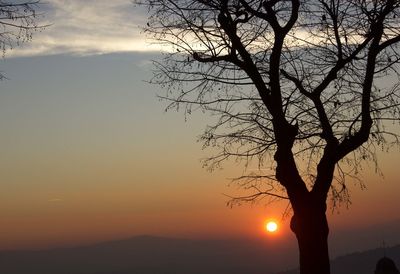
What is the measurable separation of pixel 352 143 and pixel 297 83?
1.84 metres

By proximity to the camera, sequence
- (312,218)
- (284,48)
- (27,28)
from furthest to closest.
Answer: (284,48), (312,218), (27,28)

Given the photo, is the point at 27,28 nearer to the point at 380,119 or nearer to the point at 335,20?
the point at 335,20

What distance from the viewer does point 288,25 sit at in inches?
623

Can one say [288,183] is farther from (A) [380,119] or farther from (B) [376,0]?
(B) [376,0]

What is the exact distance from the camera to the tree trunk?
15.3m

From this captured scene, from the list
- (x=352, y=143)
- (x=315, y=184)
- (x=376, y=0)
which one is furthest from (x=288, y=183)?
(x=376, y=0)

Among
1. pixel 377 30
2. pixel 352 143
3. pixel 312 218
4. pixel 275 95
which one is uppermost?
pixel 377 30

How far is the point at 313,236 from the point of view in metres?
15.3

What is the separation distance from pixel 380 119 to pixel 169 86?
4622mm

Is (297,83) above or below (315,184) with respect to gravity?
above

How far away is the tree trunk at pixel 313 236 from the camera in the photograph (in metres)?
15.3

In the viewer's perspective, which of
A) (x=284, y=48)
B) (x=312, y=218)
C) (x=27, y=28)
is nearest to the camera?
(x=27, y=28)

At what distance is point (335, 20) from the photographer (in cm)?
1562

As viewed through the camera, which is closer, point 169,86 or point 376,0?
point 376,0
